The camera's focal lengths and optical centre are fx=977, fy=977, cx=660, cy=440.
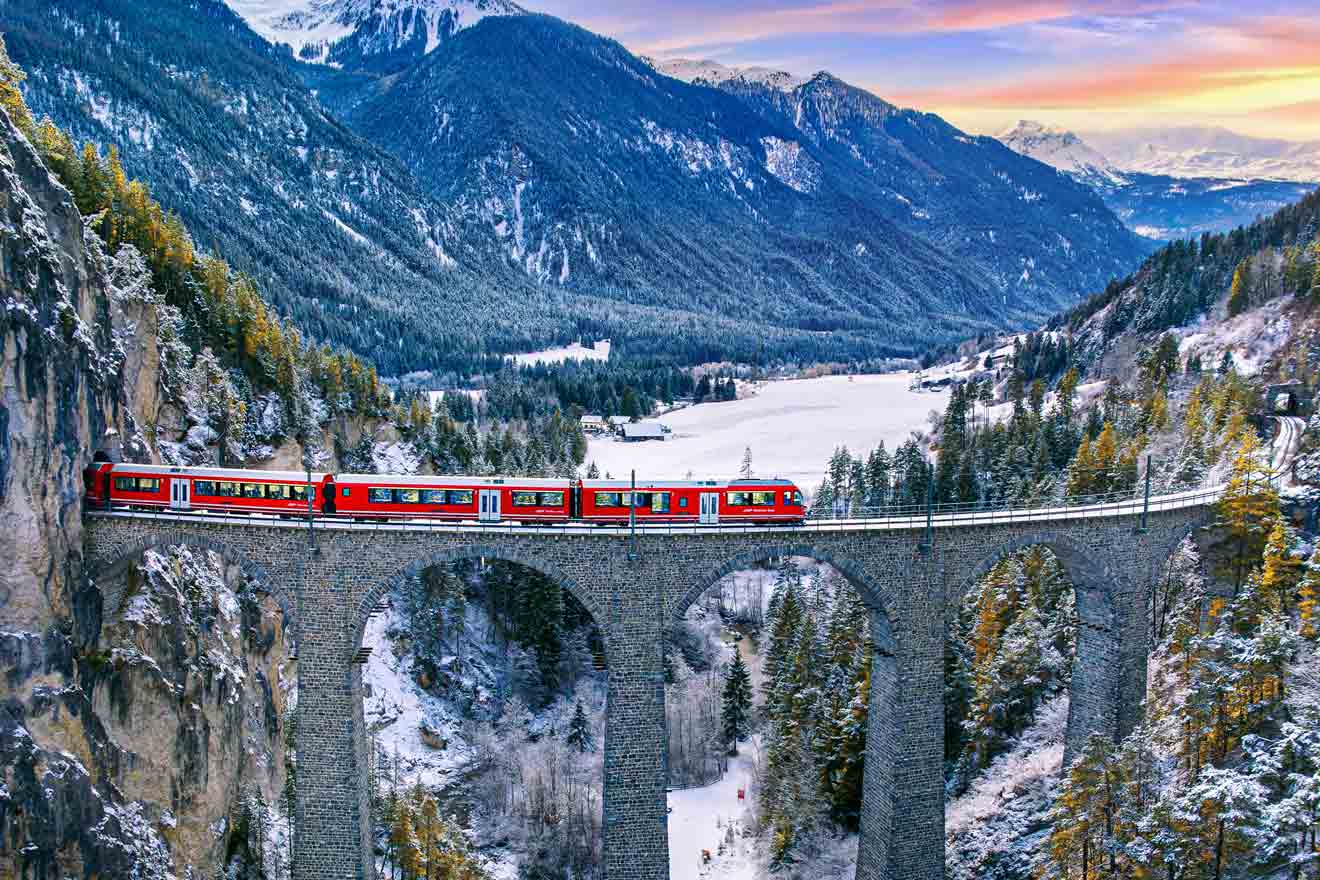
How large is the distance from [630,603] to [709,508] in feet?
21.1

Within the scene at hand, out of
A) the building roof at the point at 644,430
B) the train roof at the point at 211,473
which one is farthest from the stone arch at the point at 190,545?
the building roof at the point at 644,430

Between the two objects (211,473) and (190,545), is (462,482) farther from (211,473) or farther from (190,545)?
(190,545)

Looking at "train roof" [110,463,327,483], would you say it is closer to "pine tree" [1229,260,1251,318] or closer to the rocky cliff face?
the rocky cliff face

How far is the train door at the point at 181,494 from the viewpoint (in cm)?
5081

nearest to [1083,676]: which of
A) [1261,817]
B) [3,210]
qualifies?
[1261,817]

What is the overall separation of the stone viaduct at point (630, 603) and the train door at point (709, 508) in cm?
155

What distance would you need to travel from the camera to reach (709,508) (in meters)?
51.0

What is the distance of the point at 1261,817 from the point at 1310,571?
17.7 metres

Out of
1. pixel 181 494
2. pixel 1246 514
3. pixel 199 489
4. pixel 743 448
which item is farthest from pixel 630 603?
pixel 743 448

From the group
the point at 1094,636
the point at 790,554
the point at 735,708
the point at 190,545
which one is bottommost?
the point at 735,708

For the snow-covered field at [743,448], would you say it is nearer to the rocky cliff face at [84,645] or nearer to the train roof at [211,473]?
the rocky cliff face at [84,645]

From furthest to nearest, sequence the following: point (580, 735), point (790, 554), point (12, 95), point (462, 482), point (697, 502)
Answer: point (580, 735), point (12, 95), point (462, 482), point (697, 502), point (790, 554)

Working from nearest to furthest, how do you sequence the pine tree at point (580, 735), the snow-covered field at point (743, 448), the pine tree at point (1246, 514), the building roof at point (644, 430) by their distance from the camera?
the pine tree at point (1246, 514), the pine tree at point (580, 735), the snow-covered field at point (743, 448), the building roof at point (644, 430)

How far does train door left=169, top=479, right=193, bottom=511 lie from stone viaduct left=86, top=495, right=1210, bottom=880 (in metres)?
1.67
